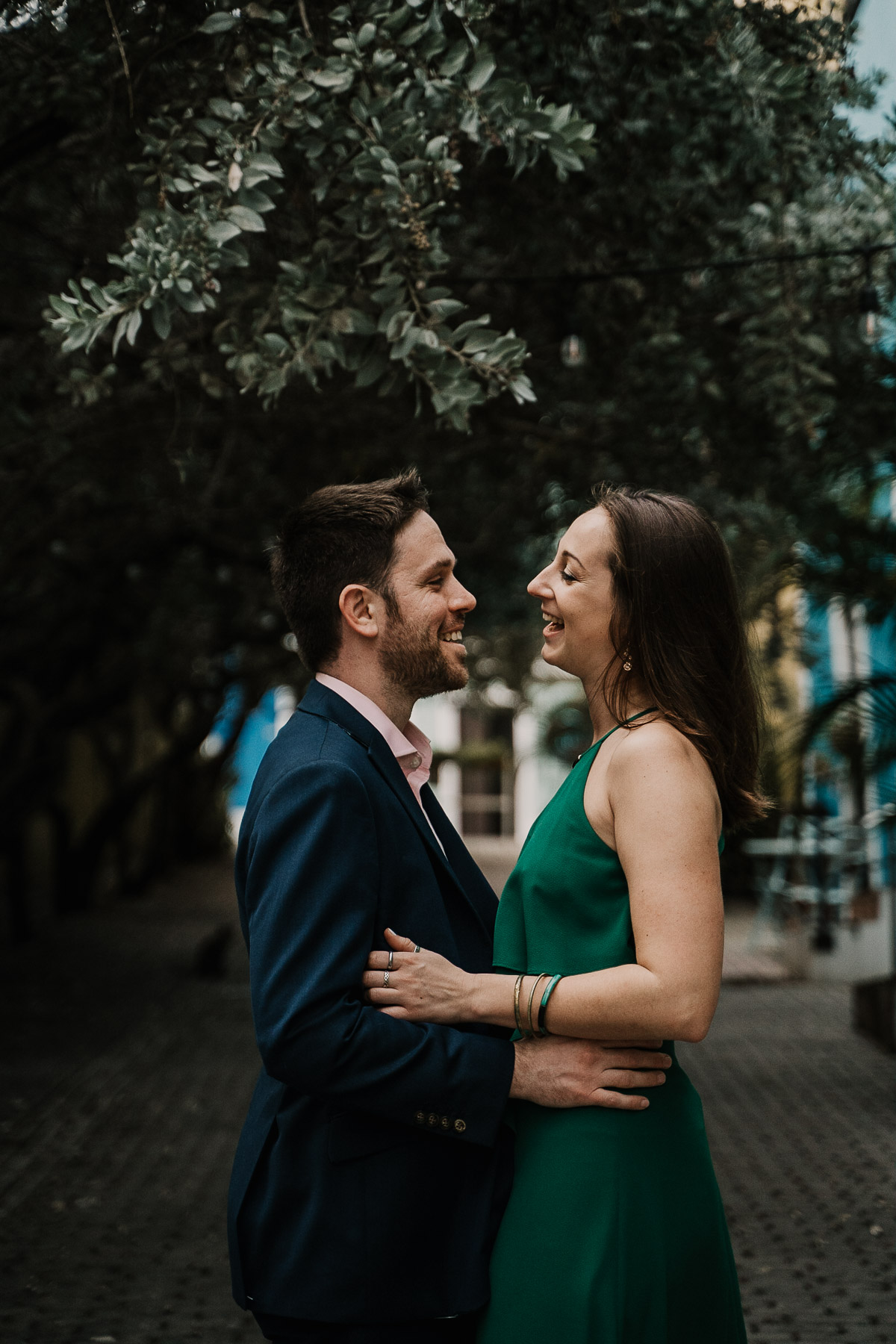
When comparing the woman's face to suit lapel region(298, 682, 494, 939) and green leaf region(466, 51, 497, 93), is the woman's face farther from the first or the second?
green leaf region(466, 51, 497, 93)

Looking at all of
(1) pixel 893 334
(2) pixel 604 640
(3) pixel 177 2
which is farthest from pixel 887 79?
(2) pixel 604 640

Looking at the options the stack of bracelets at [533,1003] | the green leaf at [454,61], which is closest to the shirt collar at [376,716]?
the stack of bracelets at [533,1003]

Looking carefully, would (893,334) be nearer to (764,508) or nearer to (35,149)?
(764,508)

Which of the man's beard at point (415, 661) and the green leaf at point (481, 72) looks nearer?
the man's beard at point (415, 661)

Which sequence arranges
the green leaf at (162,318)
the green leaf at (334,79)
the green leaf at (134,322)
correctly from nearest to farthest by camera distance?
the green leaf at (134,322) → the green leaf at (162,318) → the green leaf at (334,79)

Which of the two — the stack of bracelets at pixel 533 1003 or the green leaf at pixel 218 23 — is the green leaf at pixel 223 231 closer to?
the green leaf at pixel 218 23

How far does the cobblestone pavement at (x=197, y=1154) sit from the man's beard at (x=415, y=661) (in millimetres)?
3583

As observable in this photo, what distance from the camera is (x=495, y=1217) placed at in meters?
2.35

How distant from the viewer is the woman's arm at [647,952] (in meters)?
2.17

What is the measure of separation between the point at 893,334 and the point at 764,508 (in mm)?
2834

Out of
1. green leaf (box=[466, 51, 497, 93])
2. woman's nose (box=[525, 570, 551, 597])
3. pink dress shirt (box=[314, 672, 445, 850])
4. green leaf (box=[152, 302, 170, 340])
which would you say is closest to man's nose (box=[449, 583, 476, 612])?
woman's nose (box=[525, 570, 551, 597])

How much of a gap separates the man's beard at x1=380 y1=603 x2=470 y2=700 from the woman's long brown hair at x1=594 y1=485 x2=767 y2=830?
0.33 meters

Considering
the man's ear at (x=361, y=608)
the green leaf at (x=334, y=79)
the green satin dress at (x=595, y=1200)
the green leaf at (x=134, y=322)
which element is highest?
the green leaf at (x=334, y=79)

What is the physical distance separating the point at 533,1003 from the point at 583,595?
0.74 m
